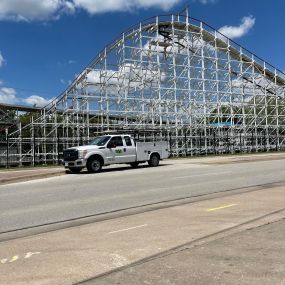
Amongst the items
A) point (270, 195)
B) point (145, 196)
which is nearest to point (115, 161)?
point (145, 196)

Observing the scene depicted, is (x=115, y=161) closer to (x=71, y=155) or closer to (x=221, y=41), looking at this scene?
(x=71, y=155)

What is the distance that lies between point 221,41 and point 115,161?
27.3 meters

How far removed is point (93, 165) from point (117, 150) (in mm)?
1975

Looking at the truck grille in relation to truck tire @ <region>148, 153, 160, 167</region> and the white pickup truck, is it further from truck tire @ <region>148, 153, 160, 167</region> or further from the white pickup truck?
truck tire @ <region>148, 153, 160, 167</region>

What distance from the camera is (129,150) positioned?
27.4 metres

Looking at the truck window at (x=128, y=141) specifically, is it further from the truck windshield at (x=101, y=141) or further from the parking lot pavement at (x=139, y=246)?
the parking lot pavement at (x=139, y=246)

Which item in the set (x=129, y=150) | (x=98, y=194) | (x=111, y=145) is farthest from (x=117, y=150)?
(x=98, y=194)

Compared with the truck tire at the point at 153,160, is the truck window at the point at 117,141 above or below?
above

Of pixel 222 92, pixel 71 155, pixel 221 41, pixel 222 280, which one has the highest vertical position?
pixel 221 41

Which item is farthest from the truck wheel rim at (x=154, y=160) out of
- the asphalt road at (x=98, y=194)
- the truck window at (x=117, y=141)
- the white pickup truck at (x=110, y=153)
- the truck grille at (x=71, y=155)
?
the asphalt road at (x=98, y=194)

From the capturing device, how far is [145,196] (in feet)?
46.9

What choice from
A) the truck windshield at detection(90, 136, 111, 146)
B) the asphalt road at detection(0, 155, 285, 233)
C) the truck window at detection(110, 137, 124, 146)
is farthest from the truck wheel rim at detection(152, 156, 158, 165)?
the asphalt road at detection(0, 155, 285, 233)

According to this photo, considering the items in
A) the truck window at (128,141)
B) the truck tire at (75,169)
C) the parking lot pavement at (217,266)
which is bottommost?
the parking lot pavement at (217,266)

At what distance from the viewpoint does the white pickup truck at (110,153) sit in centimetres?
2508
